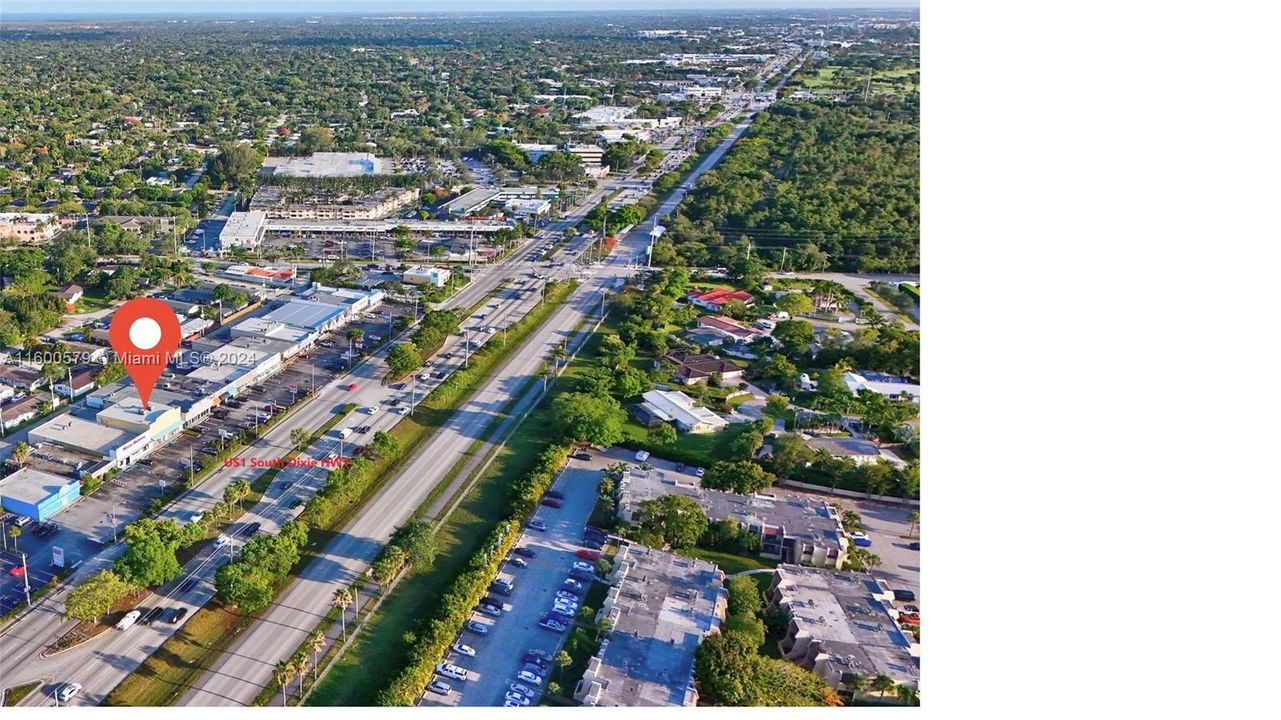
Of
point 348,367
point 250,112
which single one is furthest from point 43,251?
point 250,112

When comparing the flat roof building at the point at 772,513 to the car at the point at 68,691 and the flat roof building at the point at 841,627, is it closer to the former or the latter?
the flat roof building at the point at 841,627

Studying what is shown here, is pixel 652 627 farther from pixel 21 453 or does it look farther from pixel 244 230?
pixel 244 230

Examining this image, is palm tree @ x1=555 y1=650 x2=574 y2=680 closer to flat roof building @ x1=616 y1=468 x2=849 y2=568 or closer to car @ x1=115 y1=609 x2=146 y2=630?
flat roof building @ x1=616 y1=468 x2=849 y2=568

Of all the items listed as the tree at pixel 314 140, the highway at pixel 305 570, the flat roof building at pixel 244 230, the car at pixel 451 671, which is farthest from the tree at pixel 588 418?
the tree at pixel 314 140

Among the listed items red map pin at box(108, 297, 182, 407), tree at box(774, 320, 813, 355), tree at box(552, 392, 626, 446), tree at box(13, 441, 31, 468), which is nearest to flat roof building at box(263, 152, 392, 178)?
tree at box(774, 320, 813, 355)

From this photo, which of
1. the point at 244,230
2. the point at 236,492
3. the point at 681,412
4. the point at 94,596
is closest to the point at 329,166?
the point at 244,230
